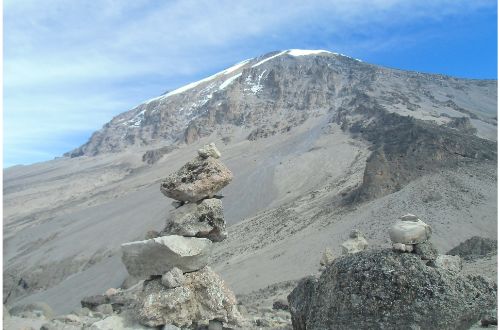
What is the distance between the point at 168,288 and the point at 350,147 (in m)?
58.8

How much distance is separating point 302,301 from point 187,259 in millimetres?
2058

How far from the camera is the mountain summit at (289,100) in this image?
97.9 m

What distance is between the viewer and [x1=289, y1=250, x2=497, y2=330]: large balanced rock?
6.41 m

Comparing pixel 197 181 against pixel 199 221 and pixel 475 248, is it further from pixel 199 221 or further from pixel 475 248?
pixel 475 248

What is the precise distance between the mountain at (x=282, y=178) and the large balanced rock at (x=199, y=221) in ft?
39.1

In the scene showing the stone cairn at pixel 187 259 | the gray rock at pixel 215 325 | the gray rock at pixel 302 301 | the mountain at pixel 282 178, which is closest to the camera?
the gray rock at pixel 302 301

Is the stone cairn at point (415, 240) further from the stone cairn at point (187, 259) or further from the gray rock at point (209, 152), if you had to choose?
the gray rock at point (209, 152)

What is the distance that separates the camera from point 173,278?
344 inches

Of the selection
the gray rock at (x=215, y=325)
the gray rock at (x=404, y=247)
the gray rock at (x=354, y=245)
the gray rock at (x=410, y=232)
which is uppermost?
the gray rock at (x=410, y=232)

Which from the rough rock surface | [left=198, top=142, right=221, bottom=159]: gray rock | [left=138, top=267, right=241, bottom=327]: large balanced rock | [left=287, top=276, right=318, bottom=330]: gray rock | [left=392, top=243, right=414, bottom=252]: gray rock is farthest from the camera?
the rough rock surface

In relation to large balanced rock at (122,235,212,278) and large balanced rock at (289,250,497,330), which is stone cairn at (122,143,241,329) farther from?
large balanced rock at (289,250,497,330)

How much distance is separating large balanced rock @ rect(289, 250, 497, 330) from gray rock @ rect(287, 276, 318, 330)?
948 millimetres

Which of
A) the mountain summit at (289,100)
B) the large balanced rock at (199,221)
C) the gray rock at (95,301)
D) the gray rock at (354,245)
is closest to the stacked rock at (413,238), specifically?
the large balanced rock at (199,221)

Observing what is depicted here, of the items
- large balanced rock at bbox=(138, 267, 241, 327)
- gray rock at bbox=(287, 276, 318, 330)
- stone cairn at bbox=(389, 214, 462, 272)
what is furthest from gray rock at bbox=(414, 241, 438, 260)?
large balanced rock at bbox=(138, 267, 241, 327)
